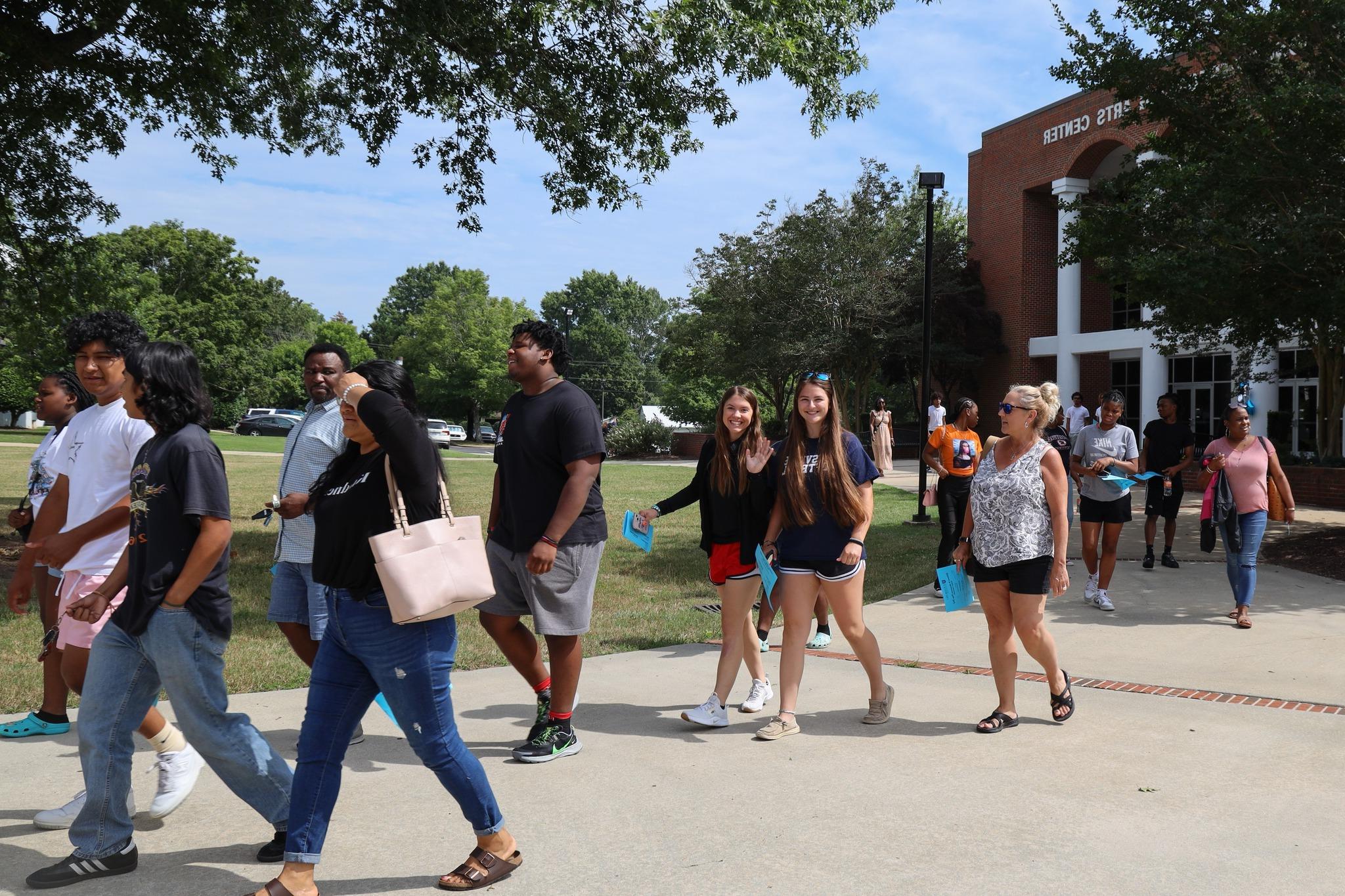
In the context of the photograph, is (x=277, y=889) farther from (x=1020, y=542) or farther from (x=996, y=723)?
(x=1020, y=542)

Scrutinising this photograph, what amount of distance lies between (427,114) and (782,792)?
36.1 ft

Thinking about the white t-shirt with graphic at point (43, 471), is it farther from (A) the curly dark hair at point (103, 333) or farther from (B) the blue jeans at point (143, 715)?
(B) the blue jeans at point (143, 715)

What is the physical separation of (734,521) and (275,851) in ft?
8.92

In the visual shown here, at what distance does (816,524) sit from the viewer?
5.27 metres

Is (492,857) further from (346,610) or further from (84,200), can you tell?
(84,200)

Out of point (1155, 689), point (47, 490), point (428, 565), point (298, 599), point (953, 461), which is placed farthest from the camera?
point (953, 461)

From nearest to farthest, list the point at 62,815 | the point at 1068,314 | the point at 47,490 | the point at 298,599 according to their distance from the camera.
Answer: the point at 62,815
the point at 298,599
the point at 47,490
the point at 1068,314

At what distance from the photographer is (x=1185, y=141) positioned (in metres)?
13.0

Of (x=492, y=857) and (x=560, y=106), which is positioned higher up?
(x=560, y=106)

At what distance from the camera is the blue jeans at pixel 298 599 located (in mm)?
4789

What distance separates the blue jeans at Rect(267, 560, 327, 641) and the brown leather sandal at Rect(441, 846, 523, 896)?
1635 millimetres

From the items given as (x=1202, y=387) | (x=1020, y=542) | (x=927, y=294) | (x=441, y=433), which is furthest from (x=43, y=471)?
(x=441, y=433)

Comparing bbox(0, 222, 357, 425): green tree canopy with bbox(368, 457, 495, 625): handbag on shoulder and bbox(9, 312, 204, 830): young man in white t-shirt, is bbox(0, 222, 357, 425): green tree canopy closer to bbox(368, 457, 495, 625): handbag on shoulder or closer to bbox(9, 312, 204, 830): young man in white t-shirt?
bbox(9, 312, 204, 830): young man in white t-shirt

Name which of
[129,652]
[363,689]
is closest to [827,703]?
[363,689]
